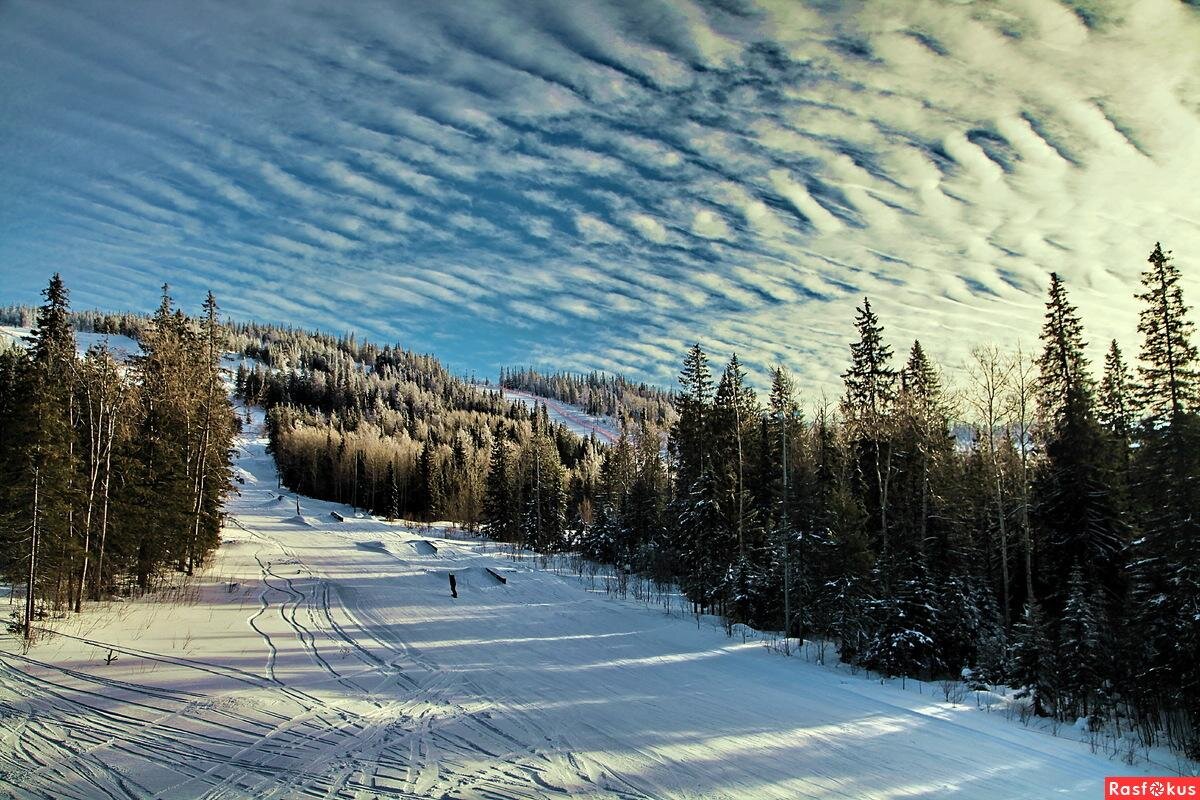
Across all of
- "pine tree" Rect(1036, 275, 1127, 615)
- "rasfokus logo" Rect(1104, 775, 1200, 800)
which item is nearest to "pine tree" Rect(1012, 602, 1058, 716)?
"rasfokus logo" Rect(1104, 775, 1200, 800)

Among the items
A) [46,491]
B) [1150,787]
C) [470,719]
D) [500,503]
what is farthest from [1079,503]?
[500,503]

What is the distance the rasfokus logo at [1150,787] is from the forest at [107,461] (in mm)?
20425

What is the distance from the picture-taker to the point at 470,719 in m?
9.00

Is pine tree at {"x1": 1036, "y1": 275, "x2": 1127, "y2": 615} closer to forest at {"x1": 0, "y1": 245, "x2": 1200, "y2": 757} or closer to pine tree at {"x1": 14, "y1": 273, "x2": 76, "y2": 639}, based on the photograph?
forest at {"x1": 0, "y1": 245, "x2": 1200, "y2": 757}

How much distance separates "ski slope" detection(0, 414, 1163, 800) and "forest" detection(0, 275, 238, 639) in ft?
7.81

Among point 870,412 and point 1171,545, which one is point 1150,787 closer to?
point 1171,545

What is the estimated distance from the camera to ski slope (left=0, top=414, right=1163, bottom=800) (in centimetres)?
704

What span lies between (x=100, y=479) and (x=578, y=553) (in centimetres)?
3087

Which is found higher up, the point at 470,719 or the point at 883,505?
the point at 883,505

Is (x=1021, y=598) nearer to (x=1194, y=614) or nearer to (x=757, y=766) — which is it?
(x=1194, y=614)

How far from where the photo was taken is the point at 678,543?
30938 mm

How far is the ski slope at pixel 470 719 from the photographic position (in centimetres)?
704

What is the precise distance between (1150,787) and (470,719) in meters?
8.91

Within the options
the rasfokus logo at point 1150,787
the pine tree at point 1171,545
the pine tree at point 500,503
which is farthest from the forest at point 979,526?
the pine tree at point 500,503
